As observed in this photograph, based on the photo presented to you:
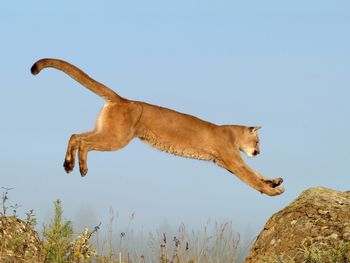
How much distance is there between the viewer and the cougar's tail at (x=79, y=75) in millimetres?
8109

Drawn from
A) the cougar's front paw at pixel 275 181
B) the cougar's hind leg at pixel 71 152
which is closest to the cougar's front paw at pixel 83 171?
the cougar's hind leg at pixel 71 152

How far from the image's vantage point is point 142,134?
9.17m

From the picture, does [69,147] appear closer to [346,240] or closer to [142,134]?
[142,134]

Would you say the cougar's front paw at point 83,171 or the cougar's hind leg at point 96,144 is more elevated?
the cougar's hind leg at point 96,144

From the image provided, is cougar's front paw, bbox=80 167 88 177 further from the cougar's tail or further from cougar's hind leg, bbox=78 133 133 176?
the cougar's tail

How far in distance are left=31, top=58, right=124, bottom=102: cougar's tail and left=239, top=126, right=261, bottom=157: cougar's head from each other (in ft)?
9.67

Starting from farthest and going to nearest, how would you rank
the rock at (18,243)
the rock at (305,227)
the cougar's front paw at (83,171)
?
the cougar's front paw at (83,171) → the rock at (305,227) → the rock at (18,243)

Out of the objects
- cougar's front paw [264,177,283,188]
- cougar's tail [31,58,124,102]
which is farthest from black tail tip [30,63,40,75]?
cougar's front paw [264,177,283,188]

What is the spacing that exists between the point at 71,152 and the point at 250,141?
4.11 m

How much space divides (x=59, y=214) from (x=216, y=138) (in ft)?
17.4

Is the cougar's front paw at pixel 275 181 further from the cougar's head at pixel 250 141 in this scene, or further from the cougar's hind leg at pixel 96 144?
the cougar's hind leg at pixel 96 144

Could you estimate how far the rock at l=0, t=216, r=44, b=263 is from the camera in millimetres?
5145

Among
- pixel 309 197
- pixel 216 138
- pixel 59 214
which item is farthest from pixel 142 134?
pixel 59 214

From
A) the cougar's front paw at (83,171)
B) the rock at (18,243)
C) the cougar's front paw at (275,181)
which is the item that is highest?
the cougar's front paw at (275,181)
